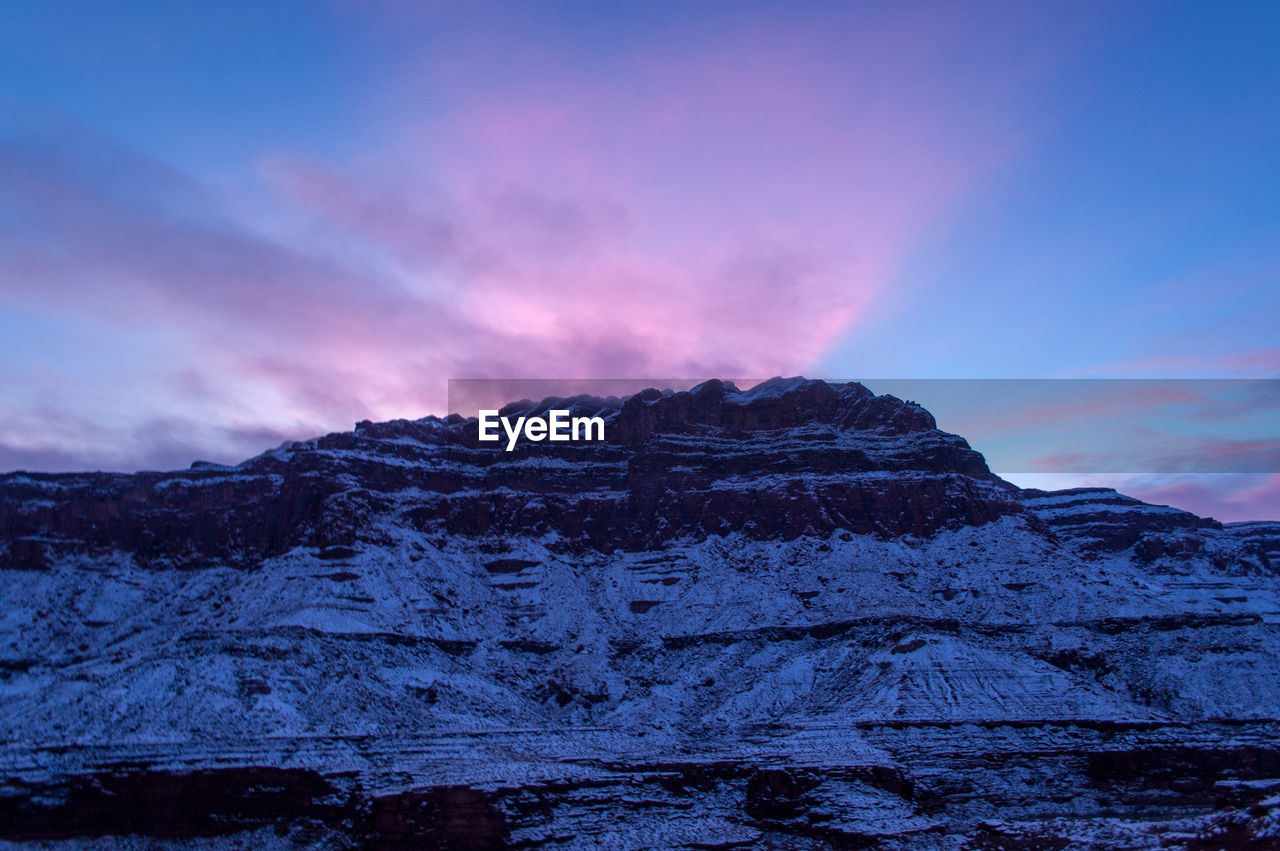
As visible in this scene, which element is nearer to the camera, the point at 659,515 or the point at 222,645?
the point at 222,645

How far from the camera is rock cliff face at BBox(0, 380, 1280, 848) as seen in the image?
92.4 meters

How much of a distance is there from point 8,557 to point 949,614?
5203 inches

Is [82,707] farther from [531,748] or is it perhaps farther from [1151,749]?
[1151,749]

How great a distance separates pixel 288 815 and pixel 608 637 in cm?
5723

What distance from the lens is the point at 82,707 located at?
10881 cm

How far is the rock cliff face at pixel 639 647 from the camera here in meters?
92.4

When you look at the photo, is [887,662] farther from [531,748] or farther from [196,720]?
[196,720]

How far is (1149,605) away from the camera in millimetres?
142750

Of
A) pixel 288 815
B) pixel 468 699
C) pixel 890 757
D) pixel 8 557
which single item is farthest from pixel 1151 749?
pixel 8 557

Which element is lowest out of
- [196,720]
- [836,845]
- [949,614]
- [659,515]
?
[836,845]

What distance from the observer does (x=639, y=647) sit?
459ft

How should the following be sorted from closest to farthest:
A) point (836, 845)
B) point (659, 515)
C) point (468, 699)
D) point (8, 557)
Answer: point (836, 845) < point (468, 699) < point (8, 557) < point (659, 515)

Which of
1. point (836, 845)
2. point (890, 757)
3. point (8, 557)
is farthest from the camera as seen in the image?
point (8, 557)

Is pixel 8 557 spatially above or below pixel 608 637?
above
